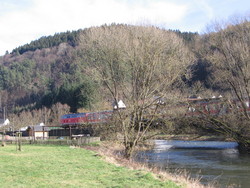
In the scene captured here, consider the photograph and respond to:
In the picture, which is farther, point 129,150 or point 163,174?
point 129,150

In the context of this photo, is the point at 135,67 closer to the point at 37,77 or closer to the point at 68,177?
the point at 68,177

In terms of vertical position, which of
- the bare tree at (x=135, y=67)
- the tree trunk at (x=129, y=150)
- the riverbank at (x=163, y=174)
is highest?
the bare tree at (x=135, y=67)

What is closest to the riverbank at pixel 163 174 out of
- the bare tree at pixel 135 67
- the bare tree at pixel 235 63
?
the bare tree at pixel 135 67

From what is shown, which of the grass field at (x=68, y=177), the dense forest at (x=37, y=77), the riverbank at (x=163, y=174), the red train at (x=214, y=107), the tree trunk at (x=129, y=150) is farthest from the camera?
the dense forest at (x=37, y=77)

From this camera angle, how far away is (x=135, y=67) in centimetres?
2027

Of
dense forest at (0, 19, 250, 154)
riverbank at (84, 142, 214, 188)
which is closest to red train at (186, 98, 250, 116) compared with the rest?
dense forest at (0, 19, 250, 154)

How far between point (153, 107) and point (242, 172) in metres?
7.23

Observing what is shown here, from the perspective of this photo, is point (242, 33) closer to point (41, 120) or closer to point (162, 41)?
point (162, 41)

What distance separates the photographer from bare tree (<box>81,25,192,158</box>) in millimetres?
20062

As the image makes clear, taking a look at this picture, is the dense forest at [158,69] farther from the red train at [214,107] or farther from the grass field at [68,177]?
the grass field at [68,177]

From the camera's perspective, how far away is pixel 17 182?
9414 mm

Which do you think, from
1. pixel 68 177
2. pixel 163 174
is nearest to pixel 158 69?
pixel 163 174

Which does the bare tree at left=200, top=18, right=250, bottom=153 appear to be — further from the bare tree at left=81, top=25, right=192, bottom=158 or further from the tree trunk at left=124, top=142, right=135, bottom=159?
the tree trunk at left=124, top=142, right=135, bottom=159

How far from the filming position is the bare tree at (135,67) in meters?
20.1
